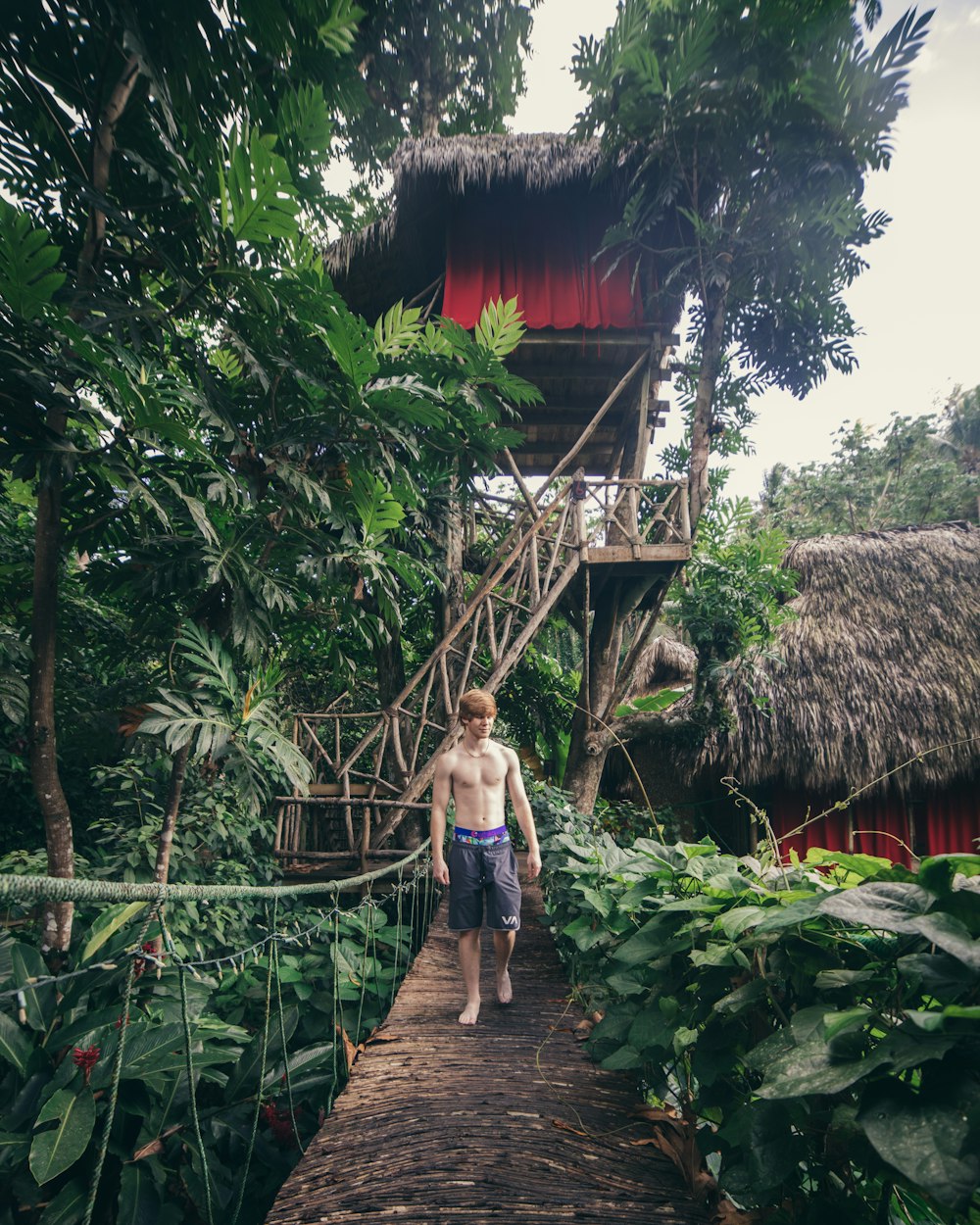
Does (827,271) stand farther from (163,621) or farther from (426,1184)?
(426,1184)

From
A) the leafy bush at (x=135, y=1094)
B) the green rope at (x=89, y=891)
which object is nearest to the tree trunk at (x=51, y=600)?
the leafy bush at (x=135, y=1094)

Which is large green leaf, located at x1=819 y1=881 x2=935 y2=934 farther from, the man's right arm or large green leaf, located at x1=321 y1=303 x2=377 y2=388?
large green leaf, located at x1=321 y1=303 x2=377 y2=388

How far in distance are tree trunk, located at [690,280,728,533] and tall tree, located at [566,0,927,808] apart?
15mm

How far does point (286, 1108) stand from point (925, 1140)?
8.22 ft

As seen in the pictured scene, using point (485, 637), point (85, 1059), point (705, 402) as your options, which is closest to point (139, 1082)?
point (85, 1059)

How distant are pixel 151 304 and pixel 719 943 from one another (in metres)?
2.83

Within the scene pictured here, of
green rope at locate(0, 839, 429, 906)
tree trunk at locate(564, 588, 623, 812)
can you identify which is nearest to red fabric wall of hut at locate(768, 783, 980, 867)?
tree trunk at locate(564, 588, 623, 812)

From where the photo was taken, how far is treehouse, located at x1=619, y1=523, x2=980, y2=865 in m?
7.27

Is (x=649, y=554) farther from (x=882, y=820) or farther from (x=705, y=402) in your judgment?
(x=882, y=820)

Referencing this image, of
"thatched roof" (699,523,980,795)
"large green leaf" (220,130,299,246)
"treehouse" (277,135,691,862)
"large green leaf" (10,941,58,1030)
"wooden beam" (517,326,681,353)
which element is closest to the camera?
"large green leaf" (10,941,58,1030)

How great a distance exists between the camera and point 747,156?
589 centimetres

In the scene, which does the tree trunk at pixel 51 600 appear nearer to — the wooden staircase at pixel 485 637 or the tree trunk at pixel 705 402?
the wooden staircase at pixel 485 637

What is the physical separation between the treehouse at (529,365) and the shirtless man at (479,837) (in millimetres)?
2823

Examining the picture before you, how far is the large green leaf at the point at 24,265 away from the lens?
1.72m
